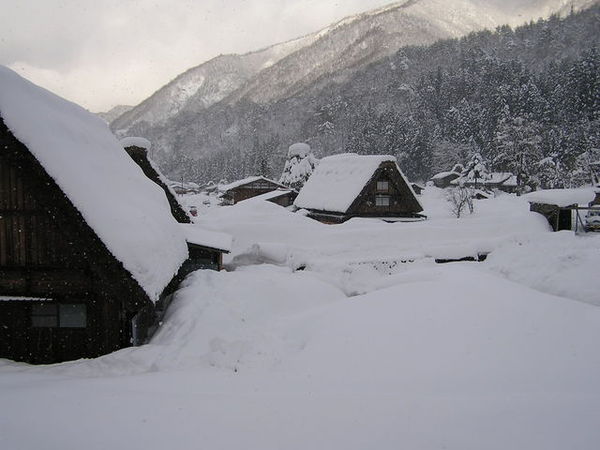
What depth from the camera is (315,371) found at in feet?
23.9

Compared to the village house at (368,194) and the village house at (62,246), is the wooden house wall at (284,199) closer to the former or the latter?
the village house at (368,194)

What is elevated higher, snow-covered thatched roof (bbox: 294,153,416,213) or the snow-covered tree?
the snow-covered tree

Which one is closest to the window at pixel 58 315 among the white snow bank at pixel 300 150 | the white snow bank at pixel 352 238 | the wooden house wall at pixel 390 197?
the white snow bank at pixel 352 238

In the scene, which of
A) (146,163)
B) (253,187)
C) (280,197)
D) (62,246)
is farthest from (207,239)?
(253,187)

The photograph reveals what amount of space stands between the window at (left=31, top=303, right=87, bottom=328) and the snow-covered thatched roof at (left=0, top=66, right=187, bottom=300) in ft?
7.22

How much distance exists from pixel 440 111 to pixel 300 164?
5696 cm

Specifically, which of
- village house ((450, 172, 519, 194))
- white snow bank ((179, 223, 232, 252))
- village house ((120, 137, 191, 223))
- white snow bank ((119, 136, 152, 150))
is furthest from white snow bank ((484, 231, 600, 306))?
Answer: village house ((450, 172, 519, 194))

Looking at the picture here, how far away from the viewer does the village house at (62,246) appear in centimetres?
784

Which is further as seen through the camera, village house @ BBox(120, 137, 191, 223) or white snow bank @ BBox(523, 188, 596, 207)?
white snow bank @ BBox(523, 188, 596, 207)

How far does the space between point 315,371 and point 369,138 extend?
80813 millimetres

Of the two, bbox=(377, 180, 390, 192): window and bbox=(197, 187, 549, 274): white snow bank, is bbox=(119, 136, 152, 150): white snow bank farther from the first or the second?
bbox=(377, 180, 390, 192): window

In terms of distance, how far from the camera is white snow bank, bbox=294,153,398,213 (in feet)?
88.7

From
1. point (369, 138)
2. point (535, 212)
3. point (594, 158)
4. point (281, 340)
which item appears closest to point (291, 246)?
point (281, 340)

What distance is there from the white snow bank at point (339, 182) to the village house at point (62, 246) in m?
19.0
